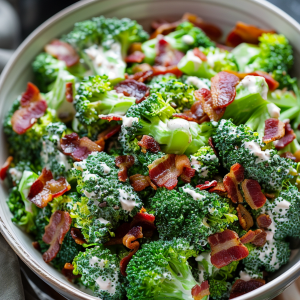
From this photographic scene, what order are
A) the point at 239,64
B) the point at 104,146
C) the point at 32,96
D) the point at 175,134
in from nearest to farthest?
1. the point at 175,134
2. the point at 104,146
3. the point at 32,96
4. the point at 239,64

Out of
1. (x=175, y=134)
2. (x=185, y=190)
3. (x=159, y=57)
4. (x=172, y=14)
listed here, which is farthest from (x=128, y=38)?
(x=185, y=190)

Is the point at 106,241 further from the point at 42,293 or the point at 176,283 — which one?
the point at 42,293

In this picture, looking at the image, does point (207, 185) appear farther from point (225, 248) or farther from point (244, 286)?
point (244, 286)

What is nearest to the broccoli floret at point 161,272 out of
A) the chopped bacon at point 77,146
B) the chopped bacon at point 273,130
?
the chopped bacon at point 77,146

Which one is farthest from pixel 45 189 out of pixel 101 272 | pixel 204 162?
pixel 204 162

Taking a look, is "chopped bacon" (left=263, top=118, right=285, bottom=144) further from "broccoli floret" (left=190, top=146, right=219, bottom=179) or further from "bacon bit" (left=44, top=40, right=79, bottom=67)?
"bacon bit" (left=44, top=40, right=79, bottom=67)

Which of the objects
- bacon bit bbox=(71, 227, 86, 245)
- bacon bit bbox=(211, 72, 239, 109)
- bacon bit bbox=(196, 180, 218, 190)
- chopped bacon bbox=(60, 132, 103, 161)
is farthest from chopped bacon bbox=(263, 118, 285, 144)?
bacon bit bbox=(71, 227, 86, 245)
